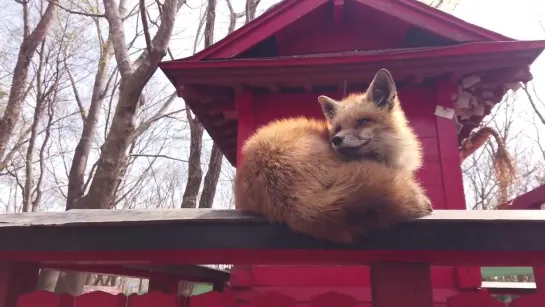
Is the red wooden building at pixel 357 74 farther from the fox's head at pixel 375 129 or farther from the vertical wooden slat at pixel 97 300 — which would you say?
the vertical wooden slat at pixel 97 300

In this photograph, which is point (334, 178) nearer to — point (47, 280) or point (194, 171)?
point (194, 171)

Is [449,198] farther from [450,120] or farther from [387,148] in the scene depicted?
[387,148]

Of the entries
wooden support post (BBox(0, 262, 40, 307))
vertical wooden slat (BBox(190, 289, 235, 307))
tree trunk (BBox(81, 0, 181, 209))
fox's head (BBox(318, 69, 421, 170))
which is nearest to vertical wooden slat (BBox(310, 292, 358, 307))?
vertical wooden slat (BBox(190, 289, 235, 307))

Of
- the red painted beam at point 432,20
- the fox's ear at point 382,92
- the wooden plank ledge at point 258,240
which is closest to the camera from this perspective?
the wooden plank ledge at point 258,240

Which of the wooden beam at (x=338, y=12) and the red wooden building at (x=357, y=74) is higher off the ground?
the wooden beam at (x=338, y=12)

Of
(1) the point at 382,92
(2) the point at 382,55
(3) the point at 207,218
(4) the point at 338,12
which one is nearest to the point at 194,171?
(4) the point at 338,12

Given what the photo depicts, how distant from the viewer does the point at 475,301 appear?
6.14 feet

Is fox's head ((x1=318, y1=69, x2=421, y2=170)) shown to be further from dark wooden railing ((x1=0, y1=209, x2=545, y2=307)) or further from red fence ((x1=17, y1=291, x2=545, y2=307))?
red fence ((x1=17, y1=291, x2=545, y2=307))

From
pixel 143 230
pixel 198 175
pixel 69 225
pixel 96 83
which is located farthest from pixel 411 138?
pixel 96 83

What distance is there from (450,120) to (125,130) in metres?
5.12

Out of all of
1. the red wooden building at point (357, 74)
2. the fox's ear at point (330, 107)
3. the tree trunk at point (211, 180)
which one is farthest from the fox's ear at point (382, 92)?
the tree trunk at point (211, 180)

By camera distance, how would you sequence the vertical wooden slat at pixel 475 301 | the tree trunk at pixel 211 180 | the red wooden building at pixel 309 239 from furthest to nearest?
the tree trunk at pixel 211 180 < the vertical wooden slat at pixel 475 301 < the red wooden building at pixel 309 239

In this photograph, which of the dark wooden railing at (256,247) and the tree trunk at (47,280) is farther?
the tree trunk at (47,280)

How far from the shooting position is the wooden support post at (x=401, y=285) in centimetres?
172
